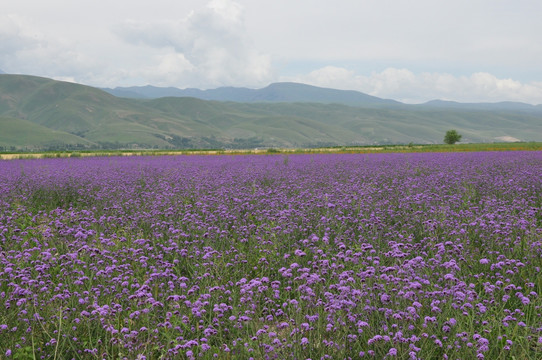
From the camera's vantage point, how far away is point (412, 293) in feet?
11.2

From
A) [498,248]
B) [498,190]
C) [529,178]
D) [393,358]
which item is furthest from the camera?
[529,178]

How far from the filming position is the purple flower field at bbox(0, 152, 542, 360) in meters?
3.21

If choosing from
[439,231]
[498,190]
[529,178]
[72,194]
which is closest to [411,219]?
[439,231]

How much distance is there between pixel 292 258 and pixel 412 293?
2167 mm

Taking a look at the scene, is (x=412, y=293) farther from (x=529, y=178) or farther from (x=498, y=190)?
(x=529, y=178)

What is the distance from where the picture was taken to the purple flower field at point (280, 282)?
321 centimetres

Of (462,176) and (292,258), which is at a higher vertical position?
(462,176)

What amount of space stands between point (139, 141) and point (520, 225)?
573 feet

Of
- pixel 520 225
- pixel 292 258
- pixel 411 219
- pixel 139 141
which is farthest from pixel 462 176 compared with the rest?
pixel 139 141

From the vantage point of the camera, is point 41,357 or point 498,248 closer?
point 41,357

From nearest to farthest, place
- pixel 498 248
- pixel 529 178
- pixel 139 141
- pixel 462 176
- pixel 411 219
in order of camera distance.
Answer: pixel 498 248, pixel 411 219, pixel 529 178, pixel 462 176, pixel 139 141

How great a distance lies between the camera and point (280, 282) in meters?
4.62

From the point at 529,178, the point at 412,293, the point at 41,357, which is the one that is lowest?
the point at 41,357

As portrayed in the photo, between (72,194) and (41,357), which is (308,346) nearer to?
(41,357)
